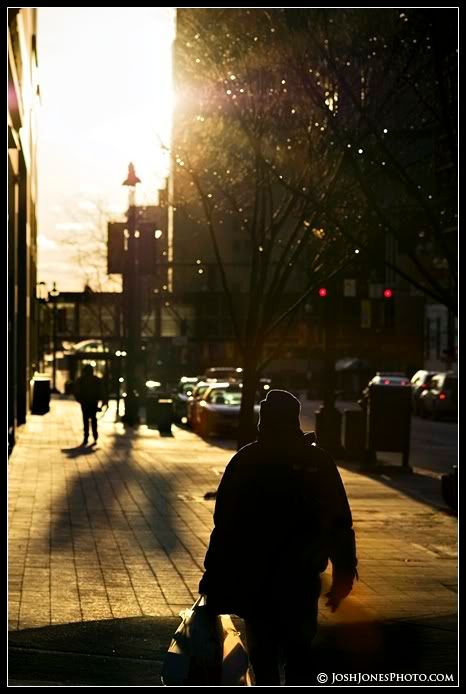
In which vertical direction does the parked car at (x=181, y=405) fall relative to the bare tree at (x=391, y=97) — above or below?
below

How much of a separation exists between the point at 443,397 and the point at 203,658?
47106 mm

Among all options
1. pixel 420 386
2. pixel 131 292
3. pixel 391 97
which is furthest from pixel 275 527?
pixel 420 386

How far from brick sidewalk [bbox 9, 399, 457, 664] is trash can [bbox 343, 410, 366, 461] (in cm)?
305

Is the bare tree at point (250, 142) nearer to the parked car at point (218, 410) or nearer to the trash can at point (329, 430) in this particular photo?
the trash can at point (329, 430)

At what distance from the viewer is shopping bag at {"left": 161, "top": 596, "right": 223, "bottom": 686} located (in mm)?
5672

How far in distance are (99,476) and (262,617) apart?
648 inches

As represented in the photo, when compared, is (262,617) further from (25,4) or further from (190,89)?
(190,89)

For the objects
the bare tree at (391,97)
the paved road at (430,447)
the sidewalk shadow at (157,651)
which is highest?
the bare tree at (391,97)

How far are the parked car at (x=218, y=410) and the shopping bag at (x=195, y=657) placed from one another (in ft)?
97.9

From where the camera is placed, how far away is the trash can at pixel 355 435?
27.5m

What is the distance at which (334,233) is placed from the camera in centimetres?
2253

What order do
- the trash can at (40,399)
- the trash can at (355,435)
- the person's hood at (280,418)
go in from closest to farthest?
the person's hood at (280,418), the trash can at (355,435), the trash can at (40,399)

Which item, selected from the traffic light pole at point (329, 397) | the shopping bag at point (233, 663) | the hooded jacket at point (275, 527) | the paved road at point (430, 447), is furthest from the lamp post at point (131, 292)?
the shopping bag at point (233, 663)

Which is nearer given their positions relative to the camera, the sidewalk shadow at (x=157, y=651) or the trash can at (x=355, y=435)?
the sidewalk shadow at (x=157, y=651)
